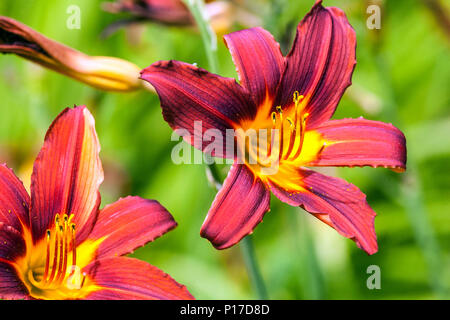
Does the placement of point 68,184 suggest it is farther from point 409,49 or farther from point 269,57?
point 409,49

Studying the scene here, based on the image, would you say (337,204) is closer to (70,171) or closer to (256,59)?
(256,59)

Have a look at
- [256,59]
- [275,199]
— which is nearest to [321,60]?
[256,59]

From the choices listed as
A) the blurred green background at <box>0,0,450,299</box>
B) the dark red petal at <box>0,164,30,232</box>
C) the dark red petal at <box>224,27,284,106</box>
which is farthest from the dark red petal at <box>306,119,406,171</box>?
the blurred green background at <box>0,0,450,299</box>

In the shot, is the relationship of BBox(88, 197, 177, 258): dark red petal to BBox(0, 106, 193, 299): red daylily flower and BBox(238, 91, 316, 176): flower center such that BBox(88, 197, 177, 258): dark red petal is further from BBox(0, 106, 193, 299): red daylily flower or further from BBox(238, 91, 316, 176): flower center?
BBox(238, 91, 316, 176): flower center

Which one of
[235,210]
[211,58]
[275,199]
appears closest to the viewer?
[235,210]

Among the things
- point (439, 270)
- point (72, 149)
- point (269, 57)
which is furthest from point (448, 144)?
point (72, 149)
